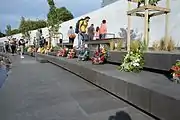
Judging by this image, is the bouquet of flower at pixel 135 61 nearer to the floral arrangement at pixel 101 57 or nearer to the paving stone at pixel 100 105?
the paving stone at pixel 100 105

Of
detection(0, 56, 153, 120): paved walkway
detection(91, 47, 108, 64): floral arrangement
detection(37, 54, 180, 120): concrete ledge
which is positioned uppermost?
detection(91, 47, 108, 64): floral arrangement

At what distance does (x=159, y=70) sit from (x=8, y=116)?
4149 mm

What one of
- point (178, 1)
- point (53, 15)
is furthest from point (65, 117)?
point (53, 15)

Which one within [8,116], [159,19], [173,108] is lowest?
[8,116]

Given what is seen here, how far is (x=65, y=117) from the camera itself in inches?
235

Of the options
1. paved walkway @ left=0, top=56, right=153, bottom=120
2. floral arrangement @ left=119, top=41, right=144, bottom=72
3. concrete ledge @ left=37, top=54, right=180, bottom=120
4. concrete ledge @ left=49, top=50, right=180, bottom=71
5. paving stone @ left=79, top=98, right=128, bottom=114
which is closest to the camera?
concrete ledge @ left=37, top=54, right=180, bottom=120

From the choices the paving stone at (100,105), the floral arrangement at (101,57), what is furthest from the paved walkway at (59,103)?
the floral arrangement at (101,57)

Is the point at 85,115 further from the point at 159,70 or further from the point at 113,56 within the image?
the point at 113,56

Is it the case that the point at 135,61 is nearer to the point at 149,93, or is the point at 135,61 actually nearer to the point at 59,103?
the point at 59,103

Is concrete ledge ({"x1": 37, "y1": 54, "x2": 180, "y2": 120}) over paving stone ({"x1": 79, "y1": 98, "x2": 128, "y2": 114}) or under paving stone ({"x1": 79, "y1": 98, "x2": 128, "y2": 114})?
over

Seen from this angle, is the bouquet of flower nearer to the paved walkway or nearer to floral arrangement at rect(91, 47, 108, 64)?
the paved walkway

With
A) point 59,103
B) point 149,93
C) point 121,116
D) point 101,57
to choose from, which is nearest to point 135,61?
point 59,103

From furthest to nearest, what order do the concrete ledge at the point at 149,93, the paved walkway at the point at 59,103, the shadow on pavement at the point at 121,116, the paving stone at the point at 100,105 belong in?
the paving stone at the point at 100,105
the paved walkway at the point at 59,103
the shadow on pavement at the point at 121,116
the concrete ledge at the point at 149,93

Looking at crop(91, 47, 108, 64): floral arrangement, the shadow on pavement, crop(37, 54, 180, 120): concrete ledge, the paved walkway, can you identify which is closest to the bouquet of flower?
crop(37, 54, 180, 120): concrete ledge
